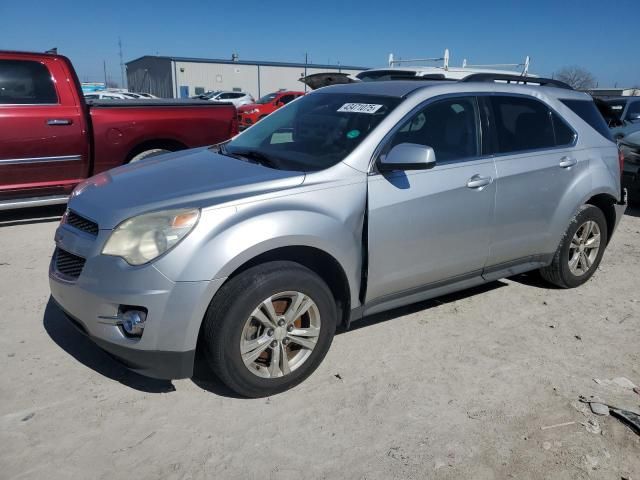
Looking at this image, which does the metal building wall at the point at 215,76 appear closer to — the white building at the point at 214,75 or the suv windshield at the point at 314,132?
the white building at the point at 214,75

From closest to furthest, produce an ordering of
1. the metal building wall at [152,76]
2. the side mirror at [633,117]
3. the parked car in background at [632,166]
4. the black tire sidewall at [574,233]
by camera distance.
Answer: the black tire sidewall at [574,233]
the parked car in background at [632,166]
the side mirror at [633,117]
the metal building wall at [152,76]

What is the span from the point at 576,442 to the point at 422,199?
1578mm

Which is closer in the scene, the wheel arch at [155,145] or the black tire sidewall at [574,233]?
the black tire sidewall at [574,233]

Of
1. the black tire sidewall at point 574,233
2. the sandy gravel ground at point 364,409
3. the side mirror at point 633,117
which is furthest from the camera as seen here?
the side mirror at point 633,117

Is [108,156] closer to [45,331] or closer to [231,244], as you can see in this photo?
[45,331]

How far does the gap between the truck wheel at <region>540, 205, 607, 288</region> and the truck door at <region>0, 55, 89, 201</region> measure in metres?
5.13

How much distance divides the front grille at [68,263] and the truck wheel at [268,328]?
77 centimetres

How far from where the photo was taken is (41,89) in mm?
5887

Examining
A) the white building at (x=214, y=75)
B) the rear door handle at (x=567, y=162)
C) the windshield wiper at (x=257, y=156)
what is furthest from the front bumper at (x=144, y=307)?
the white building at (x=214, y=75)

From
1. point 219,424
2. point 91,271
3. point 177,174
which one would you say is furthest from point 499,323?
point 91,271

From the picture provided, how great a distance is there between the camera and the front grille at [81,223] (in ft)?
9.24

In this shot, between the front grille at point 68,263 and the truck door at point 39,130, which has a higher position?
the truck door at point 39,130

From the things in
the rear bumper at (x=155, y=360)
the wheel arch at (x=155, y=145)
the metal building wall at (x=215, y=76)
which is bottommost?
the rear bumper at (x=155, y=360)

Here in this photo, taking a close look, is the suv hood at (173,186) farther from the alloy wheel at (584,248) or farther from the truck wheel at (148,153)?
the truck wheel at (148,153)
